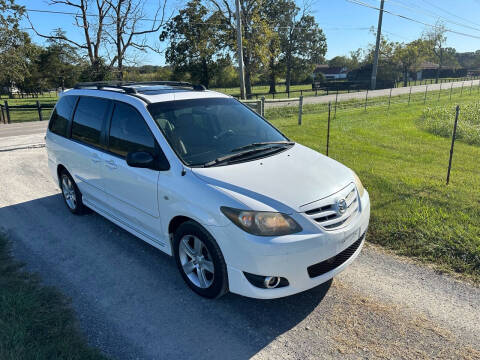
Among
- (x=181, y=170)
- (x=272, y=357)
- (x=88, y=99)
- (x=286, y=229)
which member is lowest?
(x=272, y=357)

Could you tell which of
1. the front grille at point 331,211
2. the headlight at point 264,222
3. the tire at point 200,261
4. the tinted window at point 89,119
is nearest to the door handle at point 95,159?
the tinted window at point 89,119

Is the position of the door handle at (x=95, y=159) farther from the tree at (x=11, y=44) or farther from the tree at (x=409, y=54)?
the tree at (x=409, y=54)

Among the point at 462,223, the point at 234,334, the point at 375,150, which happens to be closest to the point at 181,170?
the point at 234,334

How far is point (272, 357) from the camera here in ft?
8.54

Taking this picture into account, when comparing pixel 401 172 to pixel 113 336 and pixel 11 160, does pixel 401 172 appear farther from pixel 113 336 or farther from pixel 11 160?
pixel 11 160

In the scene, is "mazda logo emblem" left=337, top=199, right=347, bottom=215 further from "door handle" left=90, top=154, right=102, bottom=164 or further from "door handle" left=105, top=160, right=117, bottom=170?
"door handle" left=90, top=154, right=102, bottom=164

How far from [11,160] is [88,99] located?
590 cm

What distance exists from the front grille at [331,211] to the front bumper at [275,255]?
0.27ft

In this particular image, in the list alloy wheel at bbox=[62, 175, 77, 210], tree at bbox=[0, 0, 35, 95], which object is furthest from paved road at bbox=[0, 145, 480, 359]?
tree at bbox=[0, 0, 35, 95]

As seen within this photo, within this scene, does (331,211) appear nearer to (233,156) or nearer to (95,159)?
(233,156)

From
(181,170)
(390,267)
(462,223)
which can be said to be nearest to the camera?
(181,170)

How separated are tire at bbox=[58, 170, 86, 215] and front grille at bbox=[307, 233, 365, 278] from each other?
3.67 metres

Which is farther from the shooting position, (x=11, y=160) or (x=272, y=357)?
(x=11, y=160)

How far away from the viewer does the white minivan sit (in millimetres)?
2760
